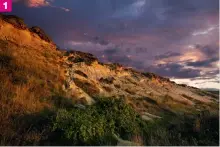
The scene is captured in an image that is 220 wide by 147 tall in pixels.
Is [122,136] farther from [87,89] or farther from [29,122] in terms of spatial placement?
[87,89]

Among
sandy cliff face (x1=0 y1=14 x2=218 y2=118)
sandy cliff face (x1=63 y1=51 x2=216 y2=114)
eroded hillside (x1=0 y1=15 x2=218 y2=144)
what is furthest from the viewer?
sandy cliff face (x1=63 y1=51 x2=216 y2=114)

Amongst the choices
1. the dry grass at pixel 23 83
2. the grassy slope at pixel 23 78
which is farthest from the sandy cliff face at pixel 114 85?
the grassy slope at pixel 23 78

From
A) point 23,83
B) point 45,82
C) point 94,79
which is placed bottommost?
point 23,83

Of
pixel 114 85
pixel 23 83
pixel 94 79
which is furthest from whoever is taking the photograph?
pixel 114 85

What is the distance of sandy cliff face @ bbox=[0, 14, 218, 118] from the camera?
24.6 m

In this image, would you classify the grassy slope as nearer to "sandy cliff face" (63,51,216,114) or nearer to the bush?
the bush

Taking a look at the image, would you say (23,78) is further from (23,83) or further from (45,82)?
(45,82)

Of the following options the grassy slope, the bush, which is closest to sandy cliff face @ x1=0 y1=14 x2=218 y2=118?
the grassy slope

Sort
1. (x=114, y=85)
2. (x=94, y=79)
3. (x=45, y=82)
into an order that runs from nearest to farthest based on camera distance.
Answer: (x=45, y=82) < (x=94, y=79) < (x=114, y=85)

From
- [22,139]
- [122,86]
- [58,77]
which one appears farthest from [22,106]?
[122,86]

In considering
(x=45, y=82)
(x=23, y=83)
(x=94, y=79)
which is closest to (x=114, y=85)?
(x=94, y=79)

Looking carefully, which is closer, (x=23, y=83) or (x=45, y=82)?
(x=23, y=83)

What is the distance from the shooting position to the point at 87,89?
82.6 ft

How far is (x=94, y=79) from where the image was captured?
103ft
